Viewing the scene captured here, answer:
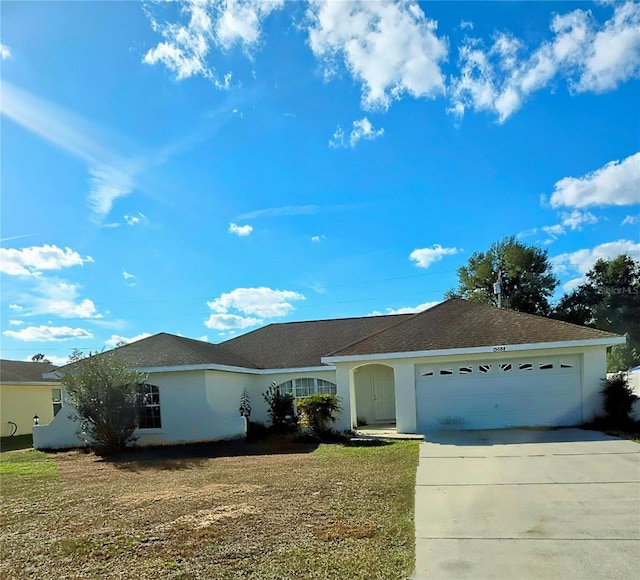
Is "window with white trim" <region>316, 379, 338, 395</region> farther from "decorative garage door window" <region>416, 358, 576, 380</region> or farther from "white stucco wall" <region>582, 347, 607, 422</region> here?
"white stucco wall" <region>582, 347, 607, 422</region>

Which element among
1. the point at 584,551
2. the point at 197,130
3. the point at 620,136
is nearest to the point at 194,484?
the point at 584,551

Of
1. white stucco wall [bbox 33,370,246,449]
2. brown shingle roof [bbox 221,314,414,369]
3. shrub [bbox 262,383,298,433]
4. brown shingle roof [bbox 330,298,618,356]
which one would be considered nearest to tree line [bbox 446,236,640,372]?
brown shingle roof [bbox 221,314,414,369]

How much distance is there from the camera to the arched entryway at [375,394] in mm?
19016

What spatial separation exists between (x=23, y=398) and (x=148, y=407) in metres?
11.8

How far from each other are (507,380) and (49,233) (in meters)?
14.7

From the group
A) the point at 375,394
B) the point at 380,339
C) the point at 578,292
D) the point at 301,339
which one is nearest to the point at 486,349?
the point at 380,339

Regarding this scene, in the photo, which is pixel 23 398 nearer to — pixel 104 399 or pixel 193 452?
pixel 104 399

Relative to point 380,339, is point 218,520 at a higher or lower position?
lower

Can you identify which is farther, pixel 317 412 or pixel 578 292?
pixel 578 292

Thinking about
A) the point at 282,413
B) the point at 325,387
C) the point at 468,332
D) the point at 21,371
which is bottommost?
the point at 282,413

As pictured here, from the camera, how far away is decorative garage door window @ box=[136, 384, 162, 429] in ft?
51.5

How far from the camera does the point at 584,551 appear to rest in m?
4.75

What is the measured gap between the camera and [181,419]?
15.5 m

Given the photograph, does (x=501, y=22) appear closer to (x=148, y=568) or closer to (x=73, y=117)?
(x=73, y=117)
